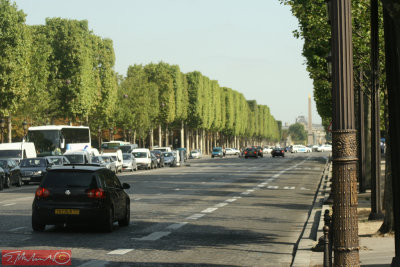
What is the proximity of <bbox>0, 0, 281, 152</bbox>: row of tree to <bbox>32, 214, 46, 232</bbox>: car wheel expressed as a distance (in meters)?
43.9

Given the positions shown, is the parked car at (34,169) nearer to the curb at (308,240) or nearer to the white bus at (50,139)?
the white bus at (50,139)

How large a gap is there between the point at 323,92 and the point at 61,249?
123 feet

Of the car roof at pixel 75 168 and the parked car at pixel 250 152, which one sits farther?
the parked car at pixel 250 152

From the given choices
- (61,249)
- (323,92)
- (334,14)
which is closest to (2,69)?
(323,92)

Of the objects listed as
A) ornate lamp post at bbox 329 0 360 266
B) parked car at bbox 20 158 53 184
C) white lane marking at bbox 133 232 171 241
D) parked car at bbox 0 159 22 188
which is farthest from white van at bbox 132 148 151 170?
ornate lamp post at bbox 329 0 360 266

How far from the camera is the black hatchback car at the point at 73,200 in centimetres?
1762

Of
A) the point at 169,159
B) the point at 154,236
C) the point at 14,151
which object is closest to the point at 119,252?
the point at 154,236

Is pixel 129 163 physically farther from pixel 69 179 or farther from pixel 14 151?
pixel 69 179

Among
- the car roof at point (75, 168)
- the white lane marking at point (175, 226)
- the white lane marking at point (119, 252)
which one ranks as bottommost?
the white lane marking at point (175, 226)

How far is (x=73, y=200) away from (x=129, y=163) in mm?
49672

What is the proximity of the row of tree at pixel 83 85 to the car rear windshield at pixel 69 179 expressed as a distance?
43757 millimetres

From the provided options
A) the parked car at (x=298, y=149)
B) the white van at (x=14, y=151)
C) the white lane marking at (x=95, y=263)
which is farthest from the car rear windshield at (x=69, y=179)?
the parked car at (x=298, y=149)

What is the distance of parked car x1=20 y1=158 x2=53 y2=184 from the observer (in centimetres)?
4441

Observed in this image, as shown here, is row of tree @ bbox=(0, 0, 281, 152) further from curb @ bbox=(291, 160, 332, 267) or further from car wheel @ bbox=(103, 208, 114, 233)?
car wheel @ bbox=(103, 208, 114, 233)
